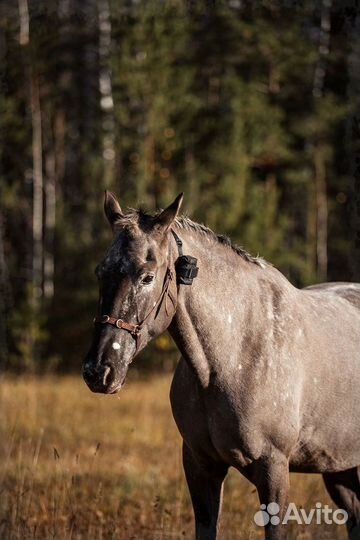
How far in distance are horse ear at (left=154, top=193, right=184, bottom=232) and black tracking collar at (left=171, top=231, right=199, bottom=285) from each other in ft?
0.61

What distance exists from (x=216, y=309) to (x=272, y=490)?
3.16 feet

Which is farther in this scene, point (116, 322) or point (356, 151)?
point (356, 151)

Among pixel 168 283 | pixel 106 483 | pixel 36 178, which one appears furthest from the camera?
pixel 36 178

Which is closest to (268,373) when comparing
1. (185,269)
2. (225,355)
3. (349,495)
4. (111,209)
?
(225,355)

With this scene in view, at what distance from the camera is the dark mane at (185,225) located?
4.35m

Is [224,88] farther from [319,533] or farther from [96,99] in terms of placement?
[319,533]

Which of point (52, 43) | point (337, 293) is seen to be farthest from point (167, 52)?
point (337, 293)

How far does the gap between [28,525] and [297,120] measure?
16616mm

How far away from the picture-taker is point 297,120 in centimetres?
2127

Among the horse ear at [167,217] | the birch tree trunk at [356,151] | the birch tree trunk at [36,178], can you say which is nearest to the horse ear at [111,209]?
the horse ear at [167,217]

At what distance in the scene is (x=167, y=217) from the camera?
4.29m

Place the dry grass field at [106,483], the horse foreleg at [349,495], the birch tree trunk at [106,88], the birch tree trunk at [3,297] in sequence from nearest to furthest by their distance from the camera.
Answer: the horse foreleg at [349,495] → the dry grass field at [106,483] → the birch tree trunk at [3,297] → the birch tree trunk at [106,88]

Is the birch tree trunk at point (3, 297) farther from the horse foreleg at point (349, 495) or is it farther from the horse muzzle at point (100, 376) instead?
the horse muzzle at point (100, 376)

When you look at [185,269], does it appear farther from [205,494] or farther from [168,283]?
[205,494]
